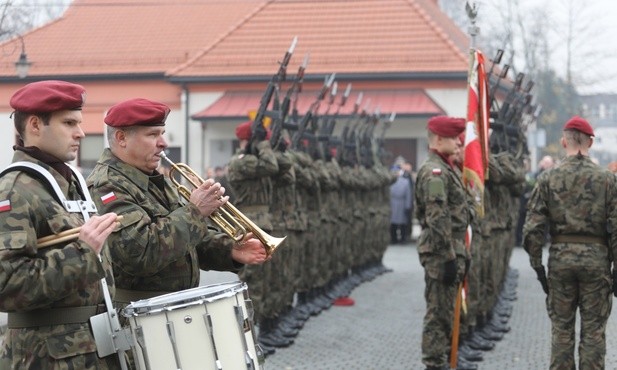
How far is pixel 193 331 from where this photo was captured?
14.3ft

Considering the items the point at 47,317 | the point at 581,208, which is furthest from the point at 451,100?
the point at 47,317

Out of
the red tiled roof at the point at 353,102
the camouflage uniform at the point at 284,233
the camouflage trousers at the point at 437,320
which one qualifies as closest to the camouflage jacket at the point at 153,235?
the camouflage trousers at the point at 437,320

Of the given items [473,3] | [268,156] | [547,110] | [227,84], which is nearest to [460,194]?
[473,3]

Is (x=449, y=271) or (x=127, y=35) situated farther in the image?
(x=127, y=35)

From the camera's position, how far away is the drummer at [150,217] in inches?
186

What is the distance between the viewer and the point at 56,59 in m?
31.1

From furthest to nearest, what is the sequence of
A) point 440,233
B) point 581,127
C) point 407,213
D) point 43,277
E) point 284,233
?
1. point 407,213
2. point 284,233
3. point 440,233
4. point 581,127
5. point 43,277

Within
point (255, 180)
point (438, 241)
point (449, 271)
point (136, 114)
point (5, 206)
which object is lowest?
point (449, 271)

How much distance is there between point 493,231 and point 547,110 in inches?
1509

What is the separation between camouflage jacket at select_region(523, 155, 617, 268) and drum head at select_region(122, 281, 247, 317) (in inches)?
153

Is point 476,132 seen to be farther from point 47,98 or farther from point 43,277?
point 43,277

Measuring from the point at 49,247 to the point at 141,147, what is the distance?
3.65 feet

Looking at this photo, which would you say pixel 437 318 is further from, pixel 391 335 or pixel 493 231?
pixel 493 231

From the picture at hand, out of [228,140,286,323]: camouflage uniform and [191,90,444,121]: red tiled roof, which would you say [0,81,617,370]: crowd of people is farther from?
[191,90,444,121]: red tiled roof
